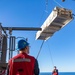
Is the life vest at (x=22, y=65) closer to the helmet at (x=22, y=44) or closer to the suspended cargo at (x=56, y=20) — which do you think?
the helmet at (x=22, y=44)

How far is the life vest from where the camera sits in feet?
14.8

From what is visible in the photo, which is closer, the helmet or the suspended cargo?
the helmet

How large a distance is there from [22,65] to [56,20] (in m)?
11.5

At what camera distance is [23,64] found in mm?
4574

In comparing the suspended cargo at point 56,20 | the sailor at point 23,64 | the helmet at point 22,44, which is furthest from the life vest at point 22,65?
the suspended cargo at point 56,20

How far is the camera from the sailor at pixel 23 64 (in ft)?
14.8

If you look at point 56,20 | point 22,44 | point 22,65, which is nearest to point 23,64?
point 22,65

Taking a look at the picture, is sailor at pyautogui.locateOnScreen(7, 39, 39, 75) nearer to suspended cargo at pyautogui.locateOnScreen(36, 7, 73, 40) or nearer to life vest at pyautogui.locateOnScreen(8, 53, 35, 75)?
life vest at pyautogui.locateOnScreen(8, 53, 35, 75)

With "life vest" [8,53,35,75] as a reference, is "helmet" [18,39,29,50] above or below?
above

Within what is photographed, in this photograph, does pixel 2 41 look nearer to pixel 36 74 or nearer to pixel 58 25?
pixel 58 25

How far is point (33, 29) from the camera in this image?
69.0 ft

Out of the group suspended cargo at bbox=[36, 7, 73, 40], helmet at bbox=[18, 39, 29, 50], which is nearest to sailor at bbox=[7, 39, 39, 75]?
helmet at bbox=[18, 39, 29, 50]

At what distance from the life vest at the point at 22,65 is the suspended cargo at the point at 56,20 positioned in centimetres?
1066

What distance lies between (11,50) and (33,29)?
23.4 ft
